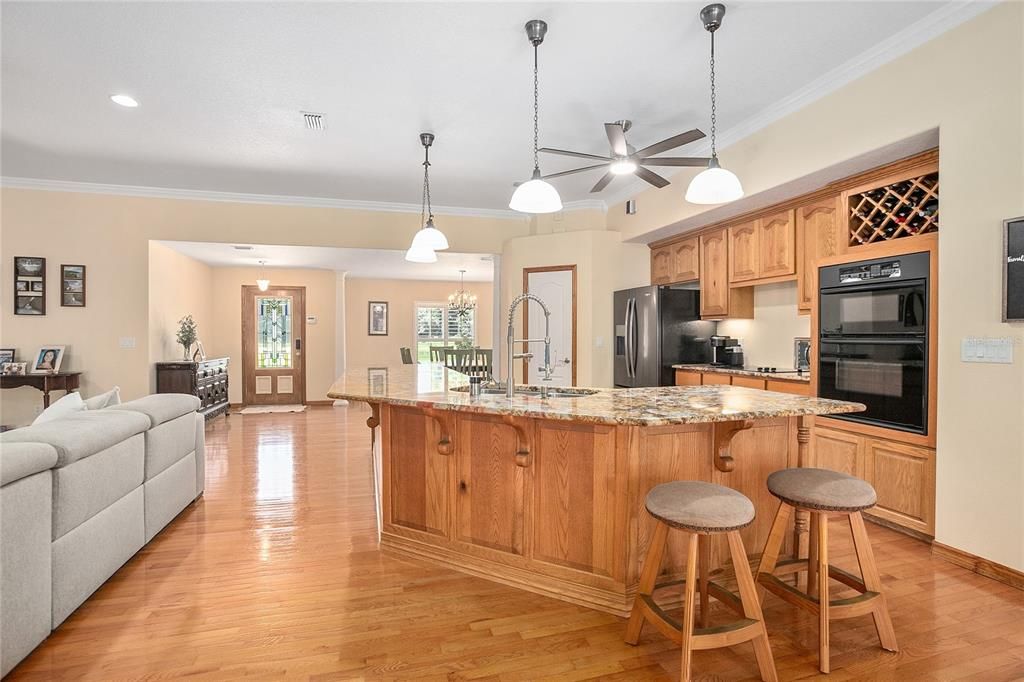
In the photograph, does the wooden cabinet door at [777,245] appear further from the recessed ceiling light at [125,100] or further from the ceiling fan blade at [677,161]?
the recessed ceiling light at [125,100]

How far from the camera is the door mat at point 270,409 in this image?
7762 millimetres

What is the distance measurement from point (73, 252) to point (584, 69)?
5.41 metres

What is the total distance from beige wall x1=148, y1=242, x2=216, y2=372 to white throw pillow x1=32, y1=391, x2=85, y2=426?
128 inches

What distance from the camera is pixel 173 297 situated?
6.40m

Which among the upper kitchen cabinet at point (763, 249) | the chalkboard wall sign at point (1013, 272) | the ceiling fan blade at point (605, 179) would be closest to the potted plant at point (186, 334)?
the ceiling fan blade at point (605, 179)

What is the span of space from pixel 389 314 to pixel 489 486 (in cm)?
790

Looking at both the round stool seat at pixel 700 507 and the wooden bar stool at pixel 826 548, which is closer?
the round stool seat at pixel 700 507

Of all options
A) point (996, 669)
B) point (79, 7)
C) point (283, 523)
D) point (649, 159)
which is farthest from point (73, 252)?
point (996, 669)

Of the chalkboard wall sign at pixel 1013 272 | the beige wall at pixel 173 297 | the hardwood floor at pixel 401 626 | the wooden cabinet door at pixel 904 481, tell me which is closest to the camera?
the hardwood floor at pixel 401 626

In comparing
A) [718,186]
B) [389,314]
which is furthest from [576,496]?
[389,314]

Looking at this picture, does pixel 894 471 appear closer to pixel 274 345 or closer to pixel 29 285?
pixel 29 285

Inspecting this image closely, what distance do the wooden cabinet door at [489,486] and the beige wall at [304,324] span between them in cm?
682

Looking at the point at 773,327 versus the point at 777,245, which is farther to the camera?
the point at 773,327

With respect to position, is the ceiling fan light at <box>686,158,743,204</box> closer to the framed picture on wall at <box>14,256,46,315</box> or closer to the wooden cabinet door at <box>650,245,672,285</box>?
the wooden cabinet door at <box>650,245,672,285</box>
